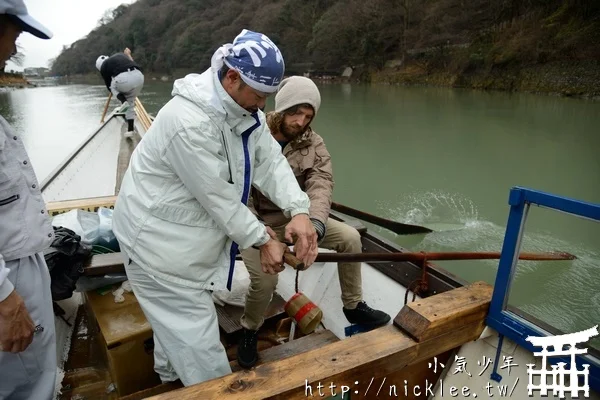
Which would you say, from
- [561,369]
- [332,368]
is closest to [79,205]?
[332,368]

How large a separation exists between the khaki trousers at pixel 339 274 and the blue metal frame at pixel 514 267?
91cm

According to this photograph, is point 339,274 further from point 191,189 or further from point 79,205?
point 79,205

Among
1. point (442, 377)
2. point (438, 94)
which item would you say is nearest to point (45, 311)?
point (442, 377)

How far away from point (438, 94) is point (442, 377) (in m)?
22.2

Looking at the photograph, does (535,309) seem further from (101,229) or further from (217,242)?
(101,229)

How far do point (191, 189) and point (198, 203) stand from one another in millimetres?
103

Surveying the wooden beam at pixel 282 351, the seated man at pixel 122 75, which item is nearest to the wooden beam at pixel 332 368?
the wooden beam at pixel 282 351

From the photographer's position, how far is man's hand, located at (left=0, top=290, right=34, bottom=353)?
1.30 m

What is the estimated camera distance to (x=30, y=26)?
4.37 feet

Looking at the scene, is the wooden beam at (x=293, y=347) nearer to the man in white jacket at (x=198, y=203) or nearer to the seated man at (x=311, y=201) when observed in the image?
the seated man at (x=311, y=201)

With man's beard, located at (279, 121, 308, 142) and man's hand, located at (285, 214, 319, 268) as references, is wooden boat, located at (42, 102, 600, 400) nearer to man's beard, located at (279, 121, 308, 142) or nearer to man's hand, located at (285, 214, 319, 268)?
man's hand, located at (285, 214, 319, 268)

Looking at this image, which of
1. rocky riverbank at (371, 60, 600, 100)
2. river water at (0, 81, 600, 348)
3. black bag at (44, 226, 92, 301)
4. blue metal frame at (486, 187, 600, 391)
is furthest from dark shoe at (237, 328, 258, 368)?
rocky riverbank at (371, 60, 600, 100)

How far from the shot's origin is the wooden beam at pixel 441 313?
158 cm

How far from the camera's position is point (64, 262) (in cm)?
215
